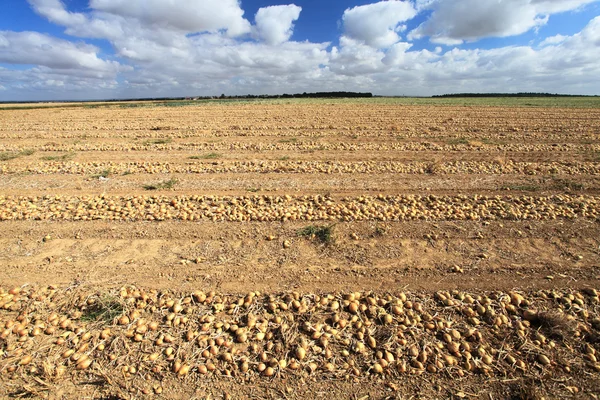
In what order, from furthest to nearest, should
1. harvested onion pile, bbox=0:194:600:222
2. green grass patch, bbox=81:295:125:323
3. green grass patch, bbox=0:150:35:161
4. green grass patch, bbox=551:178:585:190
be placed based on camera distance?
green grass patch, bbox=0:150:35:161
green grass patch, bbox=551:178:585:190
harvested onion pile, bbox=0:194:600:222
green grass patch, bbox=81:295:125:323

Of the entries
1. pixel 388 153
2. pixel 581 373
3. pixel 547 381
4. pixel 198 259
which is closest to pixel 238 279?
pixel 198 259

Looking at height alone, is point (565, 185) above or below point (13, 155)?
below

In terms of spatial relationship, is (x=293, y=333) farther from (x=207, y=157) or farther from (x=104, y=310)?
(x=207, y=157)

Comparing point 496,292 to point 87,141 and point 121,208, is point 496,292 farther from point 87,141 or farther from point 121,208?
point 87,141

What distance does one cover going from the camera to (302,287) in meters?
3.76

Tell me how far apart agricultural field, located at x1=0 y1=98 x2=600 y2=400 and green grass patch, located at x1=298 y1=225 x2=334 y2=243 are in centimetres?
3

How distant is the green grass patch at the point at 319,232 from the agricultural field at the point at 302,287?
0.03 meters

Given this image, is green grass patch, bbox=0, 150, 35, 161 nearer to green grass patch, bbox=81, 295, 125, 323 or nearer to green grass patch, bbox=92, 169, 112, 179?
green grass patch, bbox=92, 169, 112, 179

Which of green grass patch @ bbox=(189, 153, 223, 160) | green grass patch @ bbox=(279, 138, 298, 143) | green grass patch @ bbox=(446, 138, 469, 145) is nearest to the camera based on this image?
green grass patch @ bbox=(189, 153, 223, 160)

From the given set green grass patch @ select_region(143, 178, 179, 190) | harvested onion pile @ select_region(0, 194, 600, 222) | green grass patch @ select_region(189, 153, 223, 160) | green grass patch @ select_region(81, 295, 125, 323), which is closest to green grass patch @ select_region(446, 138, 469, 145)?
harvested onion pile @ select_region(0, 194, 600, 222)

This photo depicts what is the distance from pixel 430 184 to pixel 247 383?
6302 millimetres

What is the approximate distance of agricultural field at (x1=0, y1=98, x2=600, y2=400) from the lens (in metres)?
2.72

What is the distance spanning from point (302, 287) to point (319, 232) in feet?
4.40

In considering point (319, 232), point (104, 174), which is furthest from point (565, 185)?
point (104, 174)
